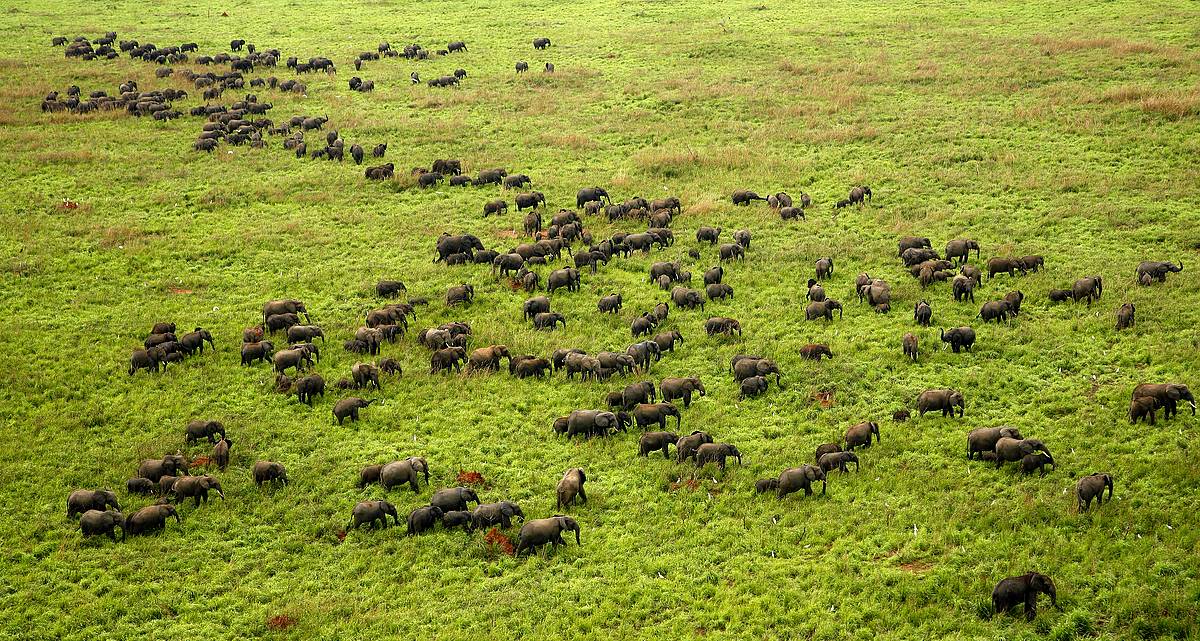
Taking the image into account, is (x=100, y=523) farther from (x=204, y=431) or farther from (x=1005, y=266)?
(x=1005, y=266)

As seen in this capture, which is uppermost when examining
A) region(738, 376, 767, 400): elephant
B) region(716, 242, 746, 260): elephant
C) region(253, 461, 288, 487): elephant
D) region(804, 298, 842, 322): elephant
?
region(716, 242, 746, 260): elephant

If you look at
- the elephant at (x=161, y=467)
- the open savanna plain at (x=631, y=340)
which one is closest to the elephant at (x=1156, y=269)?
the open savanna plain at (x=631, y=340)

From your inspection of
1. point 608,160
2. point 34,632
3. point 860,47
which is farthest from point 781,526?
point 860,47

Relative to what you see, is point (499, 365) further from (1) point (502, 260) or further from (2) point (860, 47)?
(2) point (860, 47)

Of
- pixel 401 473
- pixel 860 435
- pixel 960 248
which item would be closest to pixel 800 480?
pixel 860 435

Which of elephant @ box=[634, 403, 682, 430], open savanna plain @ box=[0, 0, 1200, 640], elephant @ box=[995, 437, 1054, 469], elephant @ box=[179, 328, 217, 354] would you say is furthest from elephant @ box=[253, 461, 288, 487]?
elephant @ box=[995, 437, 1054, 469]

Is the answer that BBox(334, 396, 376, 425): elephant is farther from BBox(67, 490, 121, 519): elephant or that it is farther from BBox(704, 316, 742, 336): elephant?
BBox(704, 316, 742, 336): elephant
